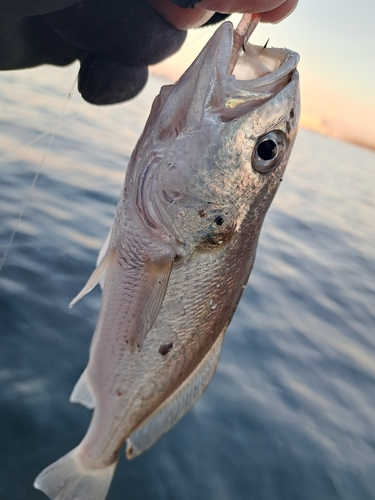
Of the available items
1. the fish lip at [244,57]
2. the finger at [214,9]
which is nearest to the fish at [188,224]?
the fish lip at [244,57]

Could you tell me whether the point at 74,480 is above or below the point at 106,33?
below

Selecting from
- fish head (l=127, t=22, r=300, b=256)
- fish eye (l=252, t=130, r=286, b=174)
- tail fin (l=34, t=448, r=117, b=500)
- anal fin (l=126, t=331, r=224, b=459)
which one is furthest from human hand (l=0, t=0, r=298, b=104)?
tail fin (l=34, t=448, r=117, b=500)

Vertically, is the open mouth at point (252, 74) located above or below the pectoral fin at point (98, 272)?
above

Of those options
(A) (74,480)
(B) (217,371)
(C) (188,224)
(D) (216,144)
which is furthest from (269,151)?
(B) (217,371)

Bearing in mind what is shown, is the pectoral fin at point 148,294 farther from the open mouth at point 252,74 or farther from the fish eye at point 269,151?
the open mouth at point 252,74

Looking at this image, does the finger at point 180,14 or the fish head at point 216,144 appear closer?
the fish head at point 216,144

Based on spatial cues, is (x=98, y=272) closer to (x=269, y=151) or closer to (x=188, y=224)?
(x=188, y=224)

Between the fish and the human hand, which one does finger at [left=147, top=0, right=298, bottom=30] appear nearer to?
the human hand
